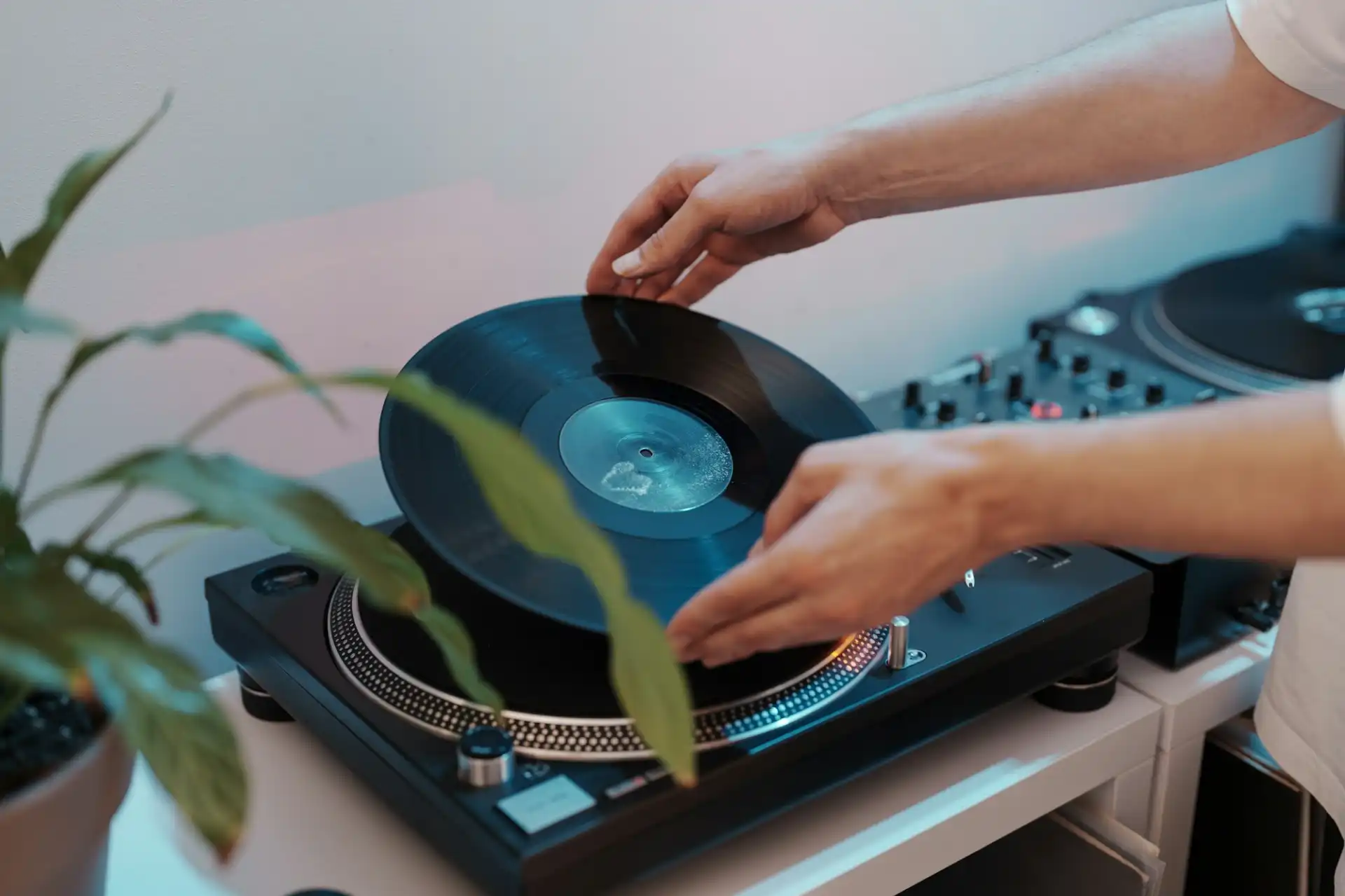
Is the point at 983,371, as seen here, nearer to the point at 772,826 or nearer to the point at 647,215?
the point at 647,215

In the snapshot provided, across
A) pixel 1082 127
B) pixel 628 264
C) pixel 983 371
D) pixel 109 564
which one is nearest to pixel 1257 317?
pixel 983 371

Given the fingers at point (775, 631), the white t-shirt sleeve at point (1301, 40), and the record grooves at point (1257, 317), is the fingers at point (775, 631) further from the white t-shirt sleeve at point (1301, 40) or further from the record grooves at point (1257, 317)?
the record grooves at point (1257, 317)

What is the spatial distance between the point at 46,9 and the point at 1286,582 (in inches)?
39.7

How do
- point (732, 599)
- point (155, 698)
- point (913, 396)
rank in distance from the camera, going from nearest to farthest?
point (155, 698), point (732, 599), point (913, 396)

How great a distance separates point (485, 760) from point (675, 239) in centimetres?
43

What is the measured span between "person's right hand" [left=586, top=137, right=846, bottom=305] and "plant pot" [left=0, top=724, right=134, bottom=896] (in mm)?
531

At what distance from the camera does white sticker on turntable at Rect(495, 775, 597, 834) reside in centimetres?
68

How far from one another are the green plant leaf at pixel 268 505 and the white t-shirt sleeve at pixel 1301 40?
75 cm

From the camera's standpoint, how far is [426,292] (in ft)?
3.56

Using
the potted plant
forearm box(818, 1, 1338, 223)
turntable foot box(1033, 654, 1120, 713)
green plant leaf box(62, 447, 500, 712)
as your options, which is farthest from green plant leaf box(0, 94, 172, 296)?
turntable foot box(1033, 654, 1120, 713)

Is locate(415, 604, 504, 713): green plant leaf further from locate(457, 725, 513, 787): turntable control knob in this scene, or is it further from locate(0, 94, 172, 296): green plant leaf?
locate(0, 94, 172, 296): green plant leaf

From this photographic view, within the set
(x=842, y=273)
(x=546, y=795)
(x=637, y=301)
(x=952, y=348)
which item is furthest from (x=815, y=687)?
(x=952, y=348)

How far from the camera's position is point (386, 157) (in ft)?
3.37

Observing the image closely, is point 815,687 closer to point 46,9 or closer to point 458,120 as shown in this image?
point 458,120
